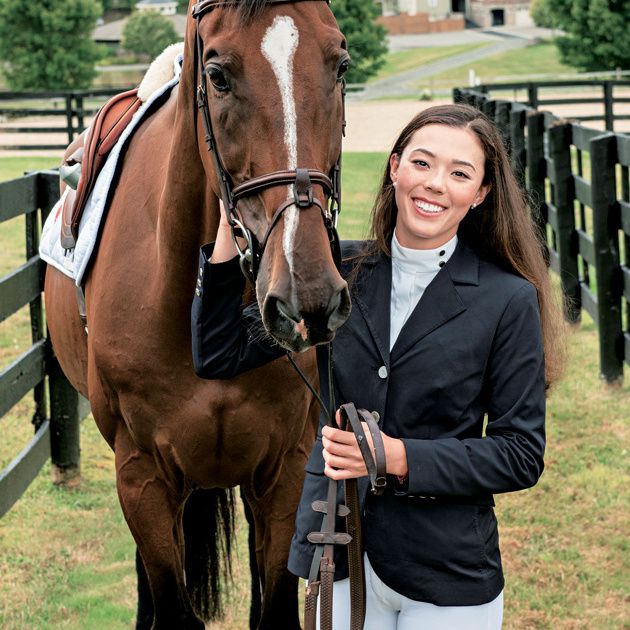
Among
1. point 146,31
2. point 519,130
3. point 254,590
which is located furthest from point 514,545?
point 146,31

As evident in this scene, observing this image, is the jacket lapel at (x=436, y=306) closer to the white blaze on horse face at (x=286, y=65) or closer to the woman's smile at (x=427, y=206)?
the woman's smile at (x=427, y=206)

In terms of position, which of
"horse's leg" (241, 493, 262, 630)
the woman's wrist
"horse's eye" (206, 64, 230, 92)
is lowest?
"horse's leg" (241, 493, 262, 630)

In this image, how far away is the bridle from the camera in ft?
6.88

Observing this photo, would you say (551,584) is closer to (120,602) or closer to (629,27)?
(120,602)

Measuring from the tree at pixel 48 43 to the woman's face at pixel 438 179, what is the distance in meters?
51.8

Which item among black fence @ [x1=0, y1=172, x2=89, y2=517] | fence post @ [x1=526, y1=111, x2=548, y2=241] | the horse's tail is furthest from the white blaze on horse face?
fence post @ [x1=526, y1=111, x2=548, y2=241]

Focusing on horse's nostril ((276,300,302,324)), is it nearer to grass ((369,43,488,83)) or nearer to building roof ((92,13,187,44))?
grass ((369,43,488,83))

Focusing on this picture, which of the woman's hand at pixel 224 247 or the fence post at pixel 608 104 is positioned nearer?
the woman's hand at pixel 224 247

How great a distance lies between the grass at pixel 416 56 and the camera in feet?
217

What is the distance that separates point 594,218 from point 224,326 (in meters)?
4.76

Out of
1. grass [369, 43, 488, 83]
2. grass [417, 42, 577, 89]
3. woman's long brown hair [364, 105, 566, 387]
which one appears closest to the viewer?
woman's long brown hair [364, 105, 566, 387]

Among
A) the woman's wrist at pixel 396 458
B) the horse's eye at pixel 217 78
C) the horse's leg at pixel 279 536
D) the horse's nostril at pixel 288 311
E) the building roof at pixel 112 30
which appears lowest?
the horse's leg at pixel 279 536

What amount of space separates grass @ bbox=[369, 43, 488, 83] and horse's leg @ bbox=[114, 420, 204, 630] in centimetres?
6138

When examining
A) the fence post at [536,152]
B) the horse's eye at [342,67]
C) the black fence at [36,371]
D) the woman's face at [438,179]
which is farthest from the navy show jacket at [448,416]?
the fence post at [536,152]
